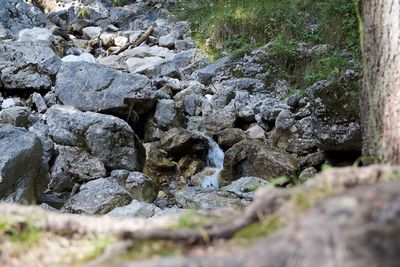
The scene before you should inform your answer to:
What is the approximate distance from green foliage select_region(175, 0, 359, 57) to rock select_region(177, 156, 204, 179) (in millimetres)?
3971

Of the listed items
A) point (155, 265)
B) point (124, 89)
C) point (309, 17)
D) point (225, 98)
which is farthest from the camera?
point (309, 17)

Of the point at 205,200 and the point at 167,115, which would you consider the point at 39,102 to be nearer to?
the point at 167,115

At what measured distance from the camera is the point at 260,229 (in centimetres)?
127

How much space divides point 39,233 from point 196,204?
4.84 m

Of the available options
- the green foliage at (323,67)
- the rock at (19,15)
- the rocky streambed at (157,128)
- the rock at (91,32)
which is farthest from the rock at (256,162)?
the rock at (19,15)

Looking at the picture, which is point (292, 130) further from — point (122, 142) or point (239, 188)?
point (122, 142)

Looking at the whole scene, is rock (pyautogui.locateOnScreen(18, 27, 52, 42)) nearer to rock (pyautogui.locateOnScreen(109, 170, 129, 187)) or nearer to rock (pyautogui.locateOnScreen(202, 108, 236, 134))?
rock (pyautogui.locateOnScreen(202, 108, 236, 134))

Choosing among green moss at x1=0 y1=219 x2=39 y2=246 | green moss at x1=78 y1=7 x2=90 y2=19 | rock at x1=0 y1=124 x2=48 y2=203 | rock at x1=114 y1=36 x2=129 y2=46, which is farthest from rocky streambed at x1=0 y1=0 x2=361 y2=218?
green moss at x1=0 y1=219 x2=39 y2=246

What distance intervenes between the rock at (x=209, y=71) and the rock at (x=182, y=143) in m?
2.52

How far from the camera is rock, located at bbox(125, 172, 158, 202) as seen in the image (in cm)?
702

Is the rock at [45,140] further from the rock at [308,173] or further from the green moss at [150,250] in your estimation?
the green moss at [150,250]

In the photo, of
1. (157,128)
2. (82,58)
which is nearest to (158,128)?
(157,128)

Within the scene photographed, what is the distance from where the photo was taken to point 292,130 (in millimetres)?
8250

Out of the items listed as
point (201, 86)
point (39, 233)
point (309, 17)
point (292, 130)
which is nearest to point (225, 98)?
point (201, 86)
